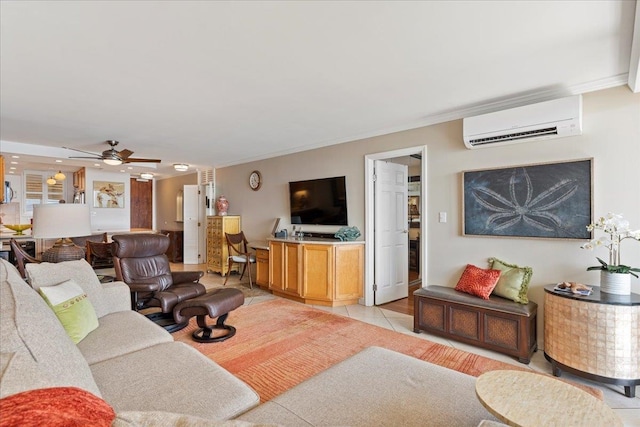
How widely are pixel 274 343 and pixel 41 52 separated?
9.83 feet

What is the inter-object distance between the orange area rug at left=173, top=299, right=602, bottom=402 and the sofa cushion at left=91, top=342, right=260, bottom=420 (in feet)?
2.61

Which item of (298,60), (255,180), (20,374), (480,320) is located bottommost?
(480,320)

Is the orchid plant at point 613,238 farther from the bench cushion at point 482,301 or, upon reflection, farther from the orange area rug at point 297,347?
the orange area rug at point 297,347

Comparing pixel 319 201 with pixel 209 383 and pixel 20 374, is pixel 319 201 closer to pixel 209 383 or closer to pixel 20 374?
pixel 209 383

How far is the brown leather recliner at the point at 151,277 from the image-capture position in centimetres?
335

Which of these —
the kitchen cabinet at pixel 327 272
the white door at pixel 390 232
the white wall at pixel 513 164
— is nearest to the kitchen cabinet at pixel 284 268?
the kitchen cabinet at pixel 327 272

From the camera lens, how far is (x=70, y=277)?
8.43 feet

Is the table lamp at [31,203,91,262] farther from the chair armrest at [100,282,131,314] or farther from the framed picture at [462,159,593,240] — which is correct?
the framed picture at [462,159,593,240]

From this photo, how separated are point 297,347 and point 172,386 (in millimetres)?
1733

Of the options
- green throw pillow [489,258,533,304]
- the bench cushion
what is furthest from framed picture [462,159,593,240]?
the bench cushion

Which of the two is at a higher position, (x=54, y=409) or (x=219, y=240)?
(x=54, y=409)

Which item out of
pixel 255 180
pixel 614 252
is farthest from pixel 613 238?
pixel 255 180

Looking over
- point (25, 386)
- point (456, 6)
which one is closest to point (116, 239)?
point (25, 386)

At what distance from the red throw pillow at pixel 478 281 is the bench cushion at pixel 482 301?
6cm
